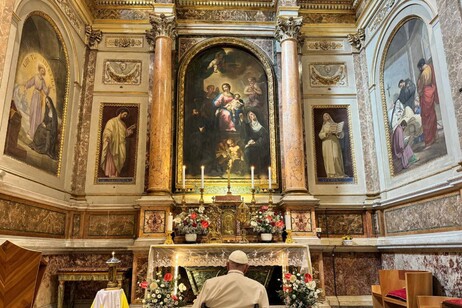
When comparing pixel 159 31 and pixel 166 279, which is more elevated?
pixel 159 31

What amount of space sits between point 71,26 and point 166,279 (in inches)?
252

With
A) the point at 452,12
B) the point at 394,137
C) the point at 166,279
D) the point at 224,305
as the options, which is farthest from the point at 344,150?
the point at 224,305

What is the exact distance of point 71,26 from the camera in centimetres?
901

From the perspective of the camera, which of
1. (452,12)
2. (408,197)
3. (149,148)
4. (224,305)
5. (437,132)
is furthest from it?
(149,148)

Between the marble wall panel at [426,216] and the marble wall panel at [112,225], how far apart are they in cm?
583

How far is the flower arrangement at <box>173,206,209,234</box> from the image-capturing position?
789 cm

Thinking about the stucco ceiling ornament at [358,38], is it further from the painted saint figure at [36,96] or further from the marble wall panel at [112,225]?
the painted saint figure at [36,96]

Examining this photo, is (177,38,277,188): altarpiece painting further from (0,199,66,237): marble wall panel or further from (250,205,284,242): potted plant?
(0,199,66,237): marble wall panel

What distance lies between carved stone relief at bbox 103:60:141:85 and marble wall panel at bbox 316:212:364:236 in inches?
227

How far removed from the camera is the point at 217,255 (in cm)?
720

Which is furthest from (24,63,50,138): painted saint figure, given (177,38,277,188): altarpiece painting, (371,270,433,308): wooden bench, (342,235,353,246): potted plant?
(371,270,433,308): wooden bench

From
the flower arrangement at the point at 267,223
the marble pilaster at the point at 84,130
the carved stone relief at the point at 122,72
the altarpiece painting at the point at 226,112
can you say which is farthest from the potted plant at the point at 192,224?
the carved stone relief at the point at 122,72

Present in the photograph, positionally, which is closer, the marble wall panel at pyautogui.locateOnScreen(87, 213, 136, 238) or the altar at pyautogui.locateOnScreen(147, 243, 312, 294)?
the altar at pyautogui.locateOnScreen(147, 243, 312, 294)

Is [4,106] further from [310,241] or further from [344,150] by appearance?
[344,150]
